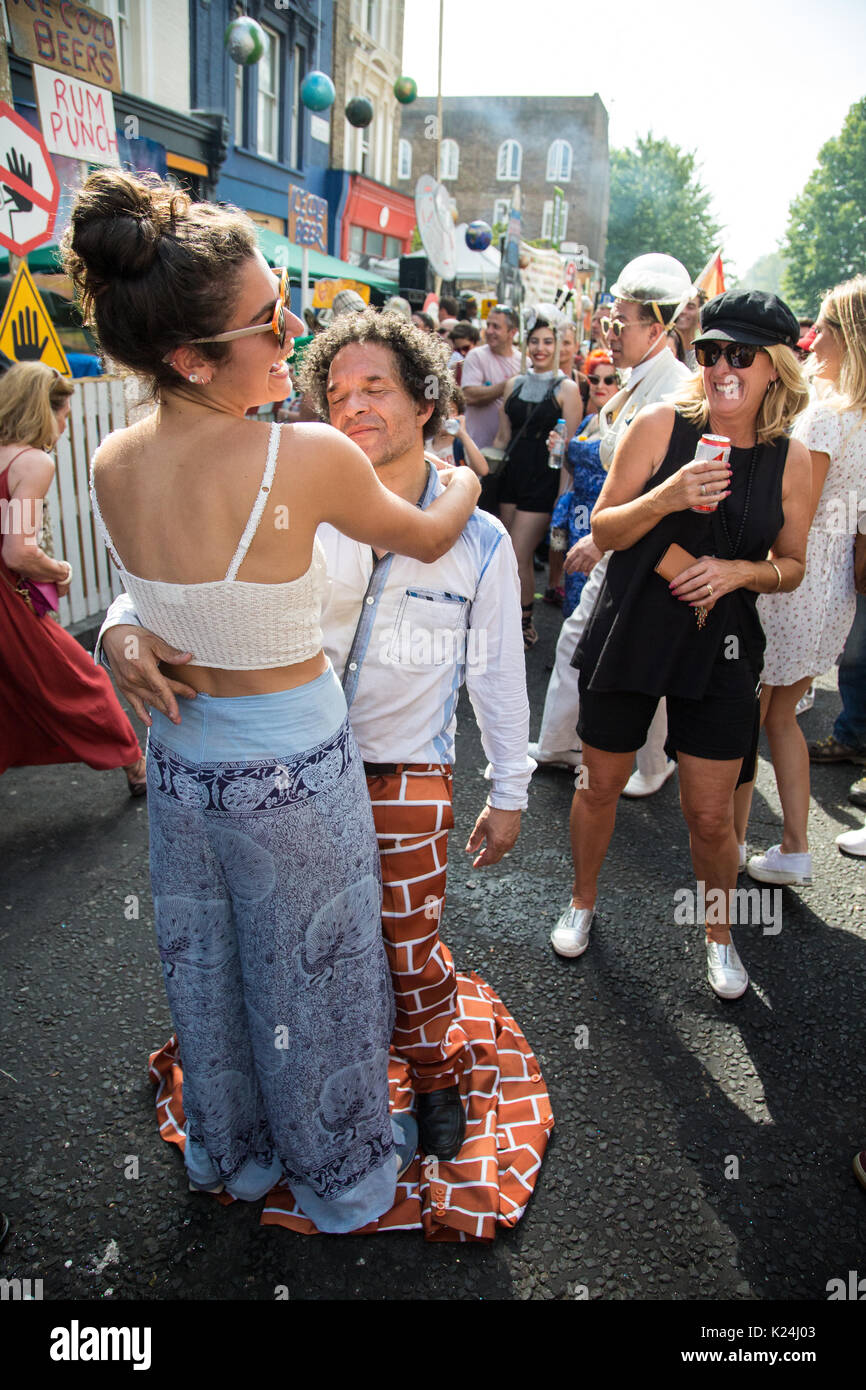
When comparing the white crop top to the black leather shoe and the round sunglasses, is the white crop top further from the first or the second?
the black leather shoe

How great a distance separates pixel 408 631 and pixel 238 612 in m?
0.60

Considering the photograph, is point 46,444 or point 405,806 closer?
point 405,806

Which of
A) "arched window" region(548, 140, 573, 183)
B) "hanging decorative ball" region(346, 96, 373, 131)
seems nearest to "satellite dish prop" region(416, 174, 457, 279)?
"hanging decorative ball" region(346, 96, 373, 131)

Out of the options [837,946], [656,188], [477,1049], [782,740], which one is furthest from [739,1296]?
[656,188]

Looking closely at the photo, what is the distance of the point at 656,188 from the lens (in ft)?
157

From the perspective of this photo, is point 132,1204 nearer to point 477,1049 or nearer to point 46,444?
point 477,1049

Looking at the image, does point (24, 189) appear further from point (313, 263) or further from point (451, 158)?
point (451, 158)

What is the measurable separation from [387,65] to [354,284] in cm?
1272

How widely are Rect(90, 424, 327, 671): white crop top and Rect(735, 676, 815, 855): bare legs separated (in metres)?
2.43

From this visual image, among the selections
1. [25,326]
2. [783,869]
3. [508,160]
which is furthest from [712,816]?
[508,160]

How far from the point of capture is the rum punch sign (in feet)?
18.2

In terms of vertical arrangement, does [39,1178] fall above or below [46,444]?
below

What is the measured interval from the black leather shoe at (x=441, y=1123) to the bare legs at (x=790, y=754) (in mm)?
1707

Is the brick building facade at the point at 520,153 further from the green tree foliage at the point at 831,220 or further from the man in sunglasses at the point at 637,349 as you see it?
the man in sunglasses at the point at 637,349
